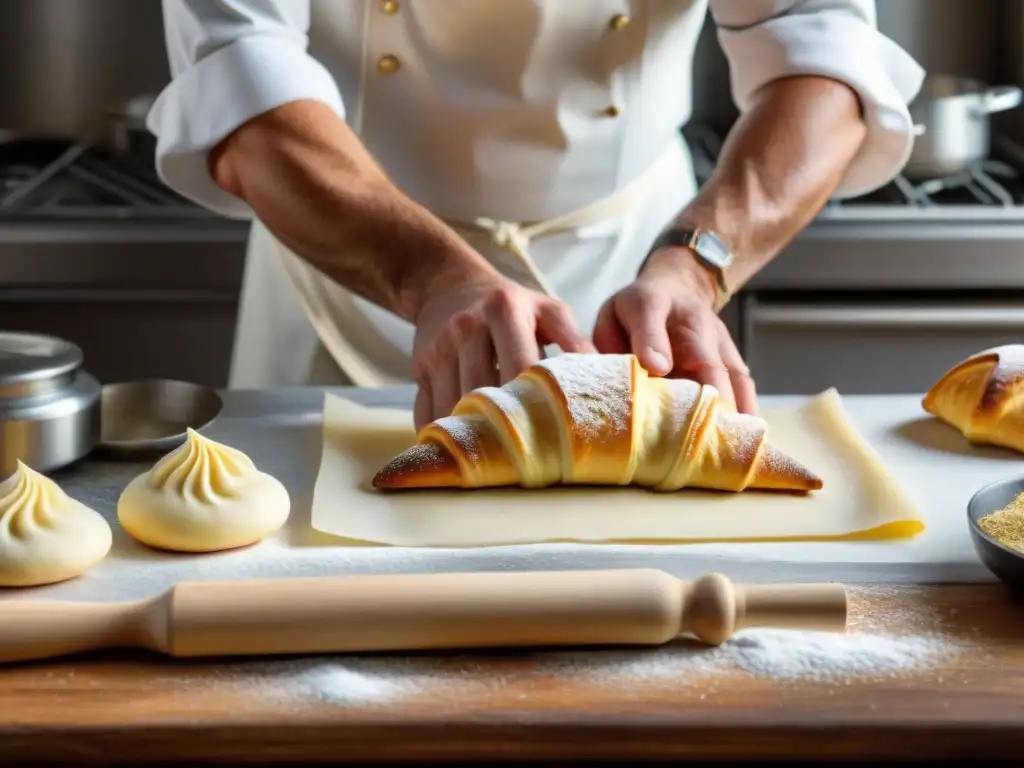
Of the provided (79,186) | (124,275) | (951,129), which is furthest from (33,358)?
(951,129)

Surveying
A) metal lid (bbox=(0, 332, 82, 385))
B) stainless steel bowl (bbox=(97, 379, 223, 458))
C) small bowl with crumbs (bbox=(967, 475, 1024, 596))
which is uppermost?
metal lid (bbox=(0, 332, 82, 385))

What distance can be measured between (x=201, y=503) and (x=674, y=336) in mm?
408

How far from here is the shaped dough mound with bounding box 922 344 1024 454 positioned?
107 cm

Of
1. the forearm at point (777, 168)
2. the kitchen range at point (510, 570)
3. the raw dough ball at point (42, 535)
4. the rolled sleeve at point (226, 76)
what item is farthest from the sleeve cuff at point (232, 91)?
the raw dough ball at point (42, 535)

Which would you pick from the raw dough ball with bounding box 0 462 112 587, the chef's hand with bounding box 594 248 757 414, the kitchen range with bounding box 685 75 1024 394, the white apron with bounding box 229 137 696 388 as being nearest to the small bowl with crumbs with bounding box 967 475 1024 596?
the chef's hand with bounding box 594 248 757 414

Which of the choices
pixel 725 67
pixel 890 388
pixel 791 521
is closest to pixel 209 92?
pixel 791 521

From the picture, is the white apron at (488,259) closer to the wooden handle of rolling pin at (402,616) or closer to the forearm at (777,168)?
the forearm at (777,168)

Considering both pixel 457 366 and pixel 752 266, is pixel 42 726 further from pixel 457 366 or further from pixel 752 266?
pixel 752 266

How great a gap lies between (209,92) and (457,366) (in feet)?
1.32

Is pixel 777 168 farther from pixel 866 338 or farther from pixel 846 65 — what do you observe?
pixel 866 338

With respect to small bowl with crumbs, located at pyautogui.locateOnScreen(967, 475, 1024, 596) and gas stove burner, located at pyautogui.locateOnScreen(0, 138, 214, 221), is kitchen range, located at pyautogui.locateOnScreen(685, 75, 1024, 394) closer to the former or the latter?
gas stove burner, located at pyautogui.locateOnScreen(0, 138, 214, 221)

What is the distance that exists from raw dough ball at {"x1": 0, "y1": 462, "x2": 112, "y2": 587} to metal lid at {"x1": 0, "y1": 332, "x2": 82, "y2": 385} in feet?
0.40

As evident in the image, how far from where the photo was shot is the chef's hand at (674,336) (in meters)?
1.07

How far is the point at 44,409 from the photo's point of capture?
987mm
